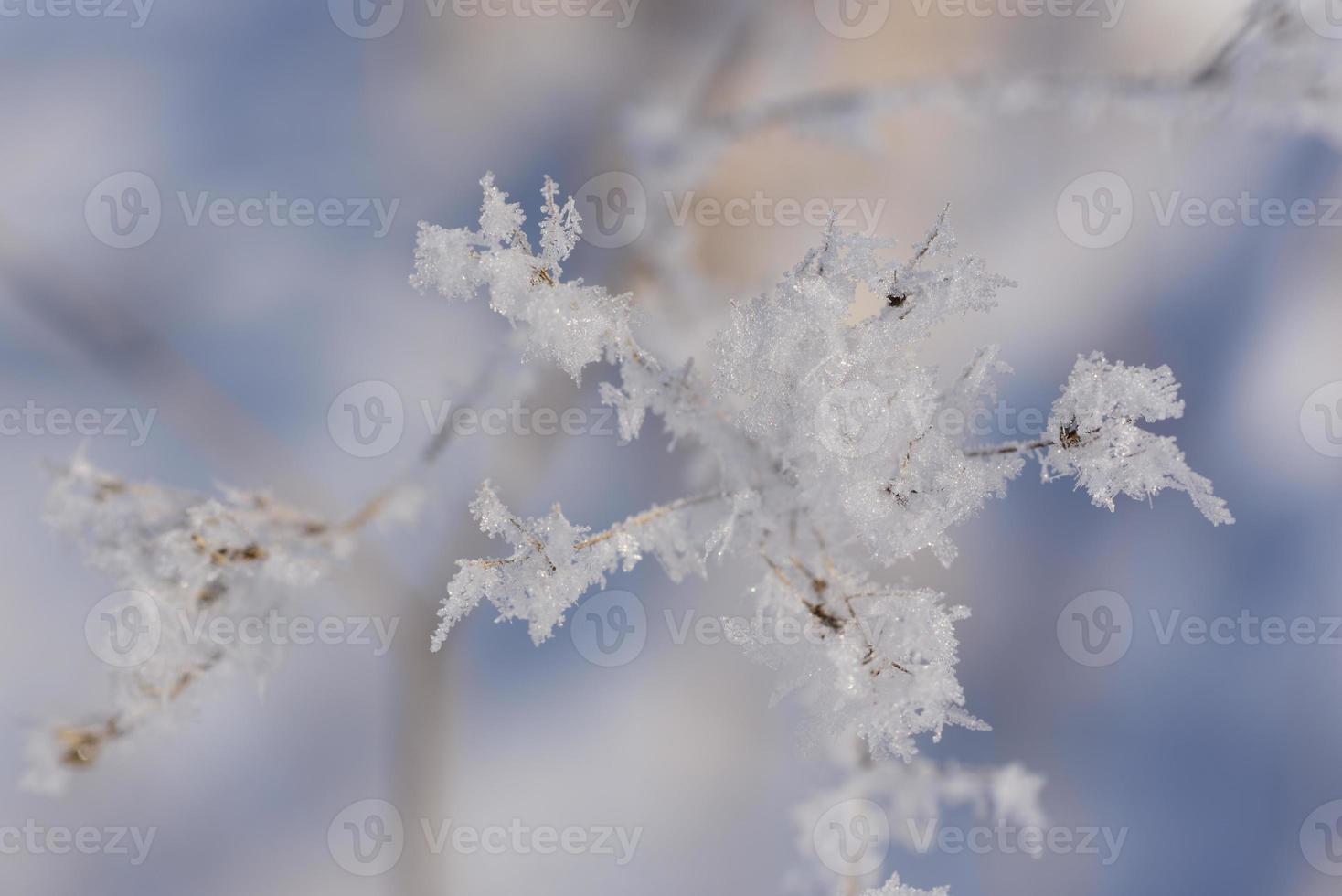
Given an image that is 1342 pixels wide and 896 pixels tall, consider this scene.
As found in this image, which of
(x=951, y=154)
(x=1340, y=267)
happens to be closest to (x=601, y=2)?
(x=951, y=154)

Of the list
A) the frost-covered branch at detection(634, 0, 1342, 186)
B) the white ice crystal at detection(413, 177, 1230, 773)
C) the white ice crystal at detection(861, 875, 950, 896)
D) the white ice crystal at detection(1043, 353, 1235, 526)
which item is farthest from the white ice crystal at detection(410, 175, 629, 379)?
the frost-covered branch at detection(634, 0, 1342, 186)

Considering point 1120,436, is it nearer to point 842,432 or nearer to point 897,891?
point 842,432

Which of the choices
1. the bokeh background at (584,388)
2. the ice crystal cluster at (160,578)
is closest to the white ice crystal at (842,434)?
the ice crystal cluster at (160,578)

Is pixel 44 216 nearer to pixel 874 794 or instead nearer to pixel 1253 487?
pixel 874 794

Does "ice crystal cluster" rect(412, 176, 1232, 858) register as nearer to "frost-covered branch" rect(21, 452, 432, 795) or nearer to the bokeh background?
"frost-covered branch" rect(21, 452, 432, 795)

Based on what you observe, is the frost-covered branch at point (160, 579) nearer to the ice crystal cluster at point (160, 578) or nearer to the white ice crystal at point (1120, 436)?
the ice crystal cluster at point (160, 578)

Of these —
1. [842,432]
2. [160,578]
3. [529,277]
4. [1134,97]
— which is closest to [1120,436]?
[842,432]
